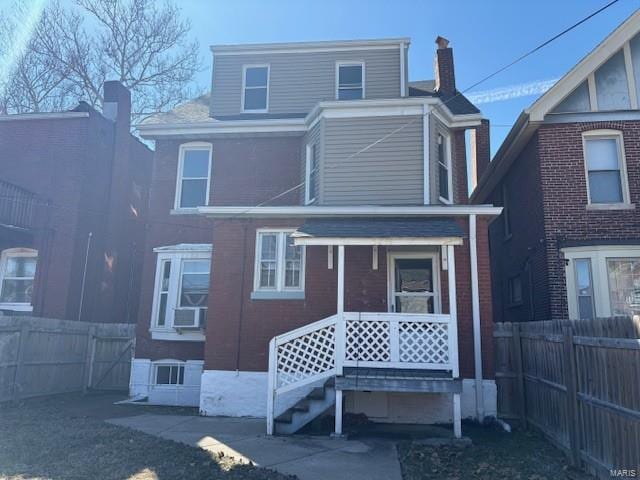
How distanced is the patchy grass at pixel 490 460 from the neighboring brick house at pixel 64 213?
11726mm

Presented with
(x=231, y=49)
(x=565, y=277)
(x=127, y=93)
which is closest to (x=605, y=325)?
(x=565, y=277)

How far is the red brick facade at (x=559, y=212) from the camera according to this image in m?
10.9

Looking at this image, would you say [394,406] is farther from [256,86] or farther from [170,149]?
[256,86]

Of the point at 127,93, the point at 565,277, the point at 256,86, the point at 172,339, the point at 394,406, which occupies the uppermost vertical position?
the point at 127,93

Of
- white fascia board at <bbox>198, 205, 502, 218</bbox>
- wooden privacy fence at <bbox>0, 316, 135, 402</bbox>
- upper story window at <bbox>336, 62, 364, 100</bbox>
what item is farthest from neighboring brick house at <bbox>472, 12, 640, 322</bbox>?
wooden privacy fence at <bbox>0, 316, 135, 402</bbox>

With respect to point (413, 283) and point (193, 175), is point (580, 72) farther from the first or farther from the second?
point (193, 175)

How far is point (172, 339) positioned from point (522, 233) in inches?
385

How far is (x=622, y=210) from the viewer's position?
1097 centimetres

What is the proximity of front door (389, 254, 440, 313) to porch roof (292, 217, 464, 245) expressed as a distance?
1.03 meters

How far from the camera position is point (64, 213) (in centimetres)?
1476

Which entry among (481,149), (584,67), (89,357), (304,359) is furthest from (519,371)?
(89,357)

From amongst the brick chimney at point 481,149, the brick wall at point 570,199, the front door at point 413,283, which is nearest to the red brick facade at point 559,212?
the brick wall at point 570,199

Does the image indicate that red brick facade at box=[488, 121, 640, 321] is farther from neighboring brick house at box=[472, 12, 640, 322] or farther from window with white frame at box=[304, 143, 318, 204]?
window with white frame at box=[304, 143, 318, 204]

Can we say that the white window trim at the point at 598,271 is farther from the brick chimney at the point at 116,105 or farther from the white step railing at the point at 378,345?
the brick chimney at the point at 116,105
